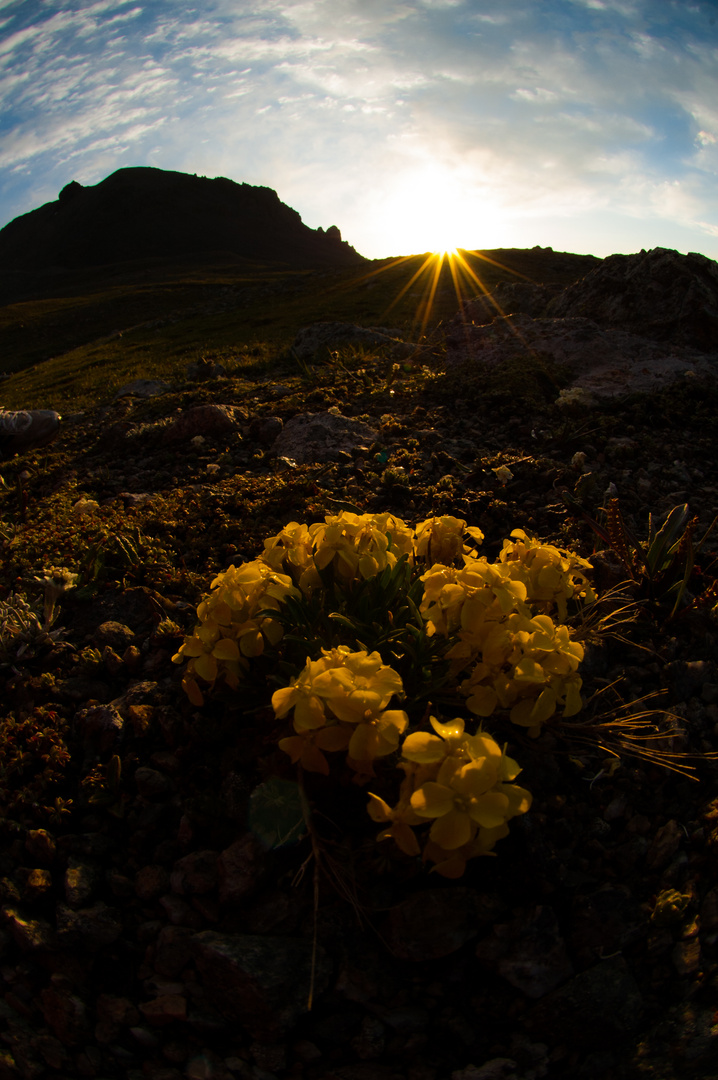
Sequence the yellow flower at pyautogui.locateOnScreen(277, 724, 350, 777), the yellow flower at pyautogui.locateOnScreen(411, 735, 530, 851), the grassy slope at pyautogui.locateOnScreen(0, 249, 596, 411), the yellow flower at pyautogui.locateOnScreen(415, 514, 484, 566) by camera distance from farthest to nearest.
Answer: the grassy slope at pyautogui.locateOnScreen(0, 249, 596, 411)
the yellow flower at pyautogui.locateOnScreen(415, 514, 484, 566)
the yellow flower at pyautogui.locateOnScreen(277, 724, 350, 777)
the yellow flower at pyautogui.locateOnScreen(411, 735, 530, 851)

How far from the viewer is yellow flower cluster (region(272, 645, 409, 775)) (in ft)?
5.39

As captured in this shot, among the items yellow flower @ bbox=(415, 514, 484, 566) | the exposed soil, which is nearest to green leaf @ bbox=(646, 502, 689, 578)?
the exposed soil

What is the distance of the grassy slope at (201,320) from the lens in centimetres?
1429

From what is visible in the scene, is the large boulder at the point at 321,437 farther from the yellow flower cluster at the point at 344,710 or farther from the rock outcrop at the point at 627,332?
the yellow flower cluster at the point at 344,710

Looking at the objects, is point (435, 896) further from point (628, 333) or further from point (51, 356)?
point (51, 356)

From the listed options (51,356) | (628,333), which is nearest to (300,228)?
(51,356)

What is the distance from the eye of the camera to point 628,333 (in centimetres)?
714

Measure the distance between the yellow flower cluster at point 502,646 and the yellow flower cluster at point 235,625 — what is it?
0.57 metres

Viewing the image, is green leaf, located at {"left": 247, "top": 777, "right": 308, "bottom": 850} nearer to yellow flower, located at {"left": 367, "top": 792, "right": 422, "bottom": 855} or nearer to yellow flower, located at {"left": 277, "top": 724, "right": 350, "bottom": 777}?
yellow flower, located at {"left": 277, "top": 724, "right": 350, "bottom": 777}

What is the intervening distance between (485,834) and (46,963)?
4.97ft

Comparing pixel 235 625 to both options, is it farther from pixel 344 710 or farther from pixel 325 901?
pixel 325 901

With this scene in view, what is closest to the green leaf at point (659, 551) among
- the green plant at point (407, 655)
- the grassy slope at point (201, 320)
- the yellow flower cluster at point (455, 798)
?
the green plant at point (407, 655)

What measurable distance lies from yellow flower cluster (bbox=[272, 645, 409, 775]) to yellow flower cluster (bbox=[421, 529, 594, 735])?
14.5 inches

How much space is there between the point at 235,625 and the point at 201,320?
25.7 metres
